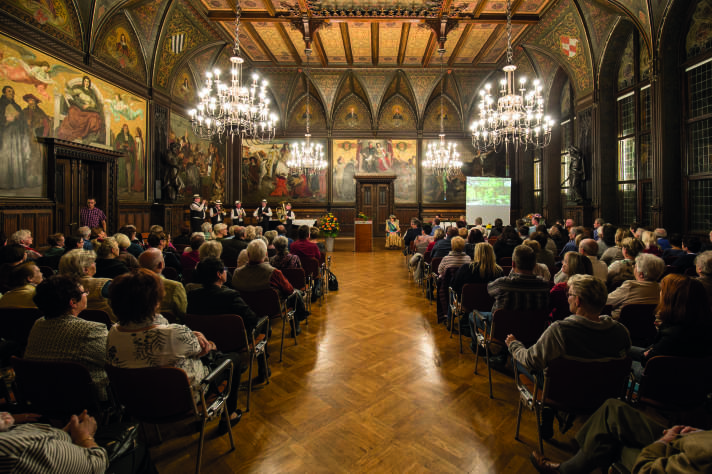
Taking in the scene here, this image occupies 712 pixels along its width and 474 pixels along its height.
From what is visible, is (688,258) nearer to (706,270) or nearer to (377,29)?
(706,270)

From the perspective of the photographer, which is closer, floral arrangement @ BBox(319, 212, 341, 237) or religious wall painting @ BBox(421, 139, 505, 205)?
floral arrangement @ BBox(319, 212, 341, 237)

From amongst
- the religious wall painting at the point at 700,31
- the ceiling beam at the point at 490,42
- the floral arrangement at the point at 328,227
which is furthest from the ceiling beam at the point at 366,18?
the floral arrangement at the point at 328,227

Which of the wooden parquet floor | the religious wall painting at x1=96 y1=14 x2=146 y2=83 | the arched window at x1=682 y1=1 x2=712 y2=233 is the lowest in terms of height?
the wooden parquet floor

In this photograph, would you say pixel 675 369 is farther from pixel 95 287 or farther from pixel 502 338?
pixel 95 287

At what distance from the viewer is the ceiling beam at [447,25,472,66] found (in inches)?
484

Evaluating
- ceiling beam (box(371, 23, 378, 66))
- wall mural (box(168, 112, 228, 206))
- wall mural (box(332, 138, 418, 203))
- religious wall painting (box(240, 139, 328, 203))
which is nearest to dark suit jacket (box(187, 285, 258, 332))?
wall mural (box(168, 112, 228, 206))

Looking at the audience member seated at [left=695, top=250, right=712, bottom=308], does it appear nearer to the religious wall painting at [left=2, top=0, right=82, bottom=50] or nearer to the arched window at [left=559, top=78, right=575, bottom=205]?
the arched window at [left=559, top=78, right=575, bottom=205]

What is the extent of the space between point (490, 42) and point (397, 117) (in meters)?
5.63

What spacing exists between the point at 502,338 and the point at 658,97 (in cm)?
858

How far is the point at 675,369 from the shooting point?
2.03 meters

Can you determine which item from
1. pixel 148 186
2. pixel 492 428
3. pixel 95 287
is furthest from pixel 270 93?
pixel 492 428

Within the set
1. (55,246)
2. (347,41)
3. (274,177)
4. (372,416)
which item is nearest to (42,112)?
(55,246)

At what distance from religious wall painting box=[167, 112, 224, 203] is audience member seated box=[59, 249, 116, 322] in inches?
354

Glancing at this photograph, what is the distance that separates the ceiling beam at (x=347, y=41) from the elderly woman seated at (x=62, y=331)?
40.8 ft
